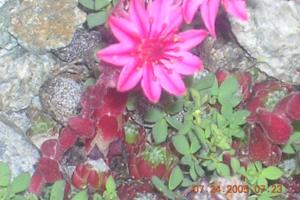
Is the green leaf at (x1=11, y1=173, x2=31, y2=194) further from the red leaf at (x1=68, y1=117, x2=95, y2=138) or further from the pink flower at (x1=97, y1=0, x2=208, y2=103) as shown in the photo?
the pink flower at (x1=97, y1=0, x2=208, y2=103)

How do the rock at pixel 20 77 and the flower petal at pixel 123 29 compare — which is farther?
the rock at pixel 20 77

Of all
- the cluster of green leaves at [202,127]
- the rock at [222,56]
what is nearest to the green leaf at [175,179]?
the cluster of green leaves at [202,127]

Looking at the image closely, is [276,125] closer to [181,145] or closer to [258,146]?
[258,146]

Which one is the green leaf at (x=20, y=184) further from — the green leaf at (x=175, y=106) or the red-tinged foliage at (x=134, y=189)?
the green leaf at (x=175, y=106)

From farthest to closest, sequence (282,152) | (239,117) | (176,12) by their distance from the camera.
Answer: (282,152) → (239,117) → (176,12)

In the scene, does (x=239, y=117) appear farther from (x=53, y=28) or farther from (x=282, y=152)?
(x=53, y=28)

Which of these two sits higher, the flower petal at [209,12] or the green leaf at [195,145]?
the flower petal at [209,12]

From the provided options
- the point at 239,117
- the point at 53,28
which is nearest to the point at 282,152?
the point at 239,117

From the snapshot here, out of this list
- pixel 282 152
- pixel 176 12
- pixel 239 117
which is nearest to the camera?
pixel 176 12
